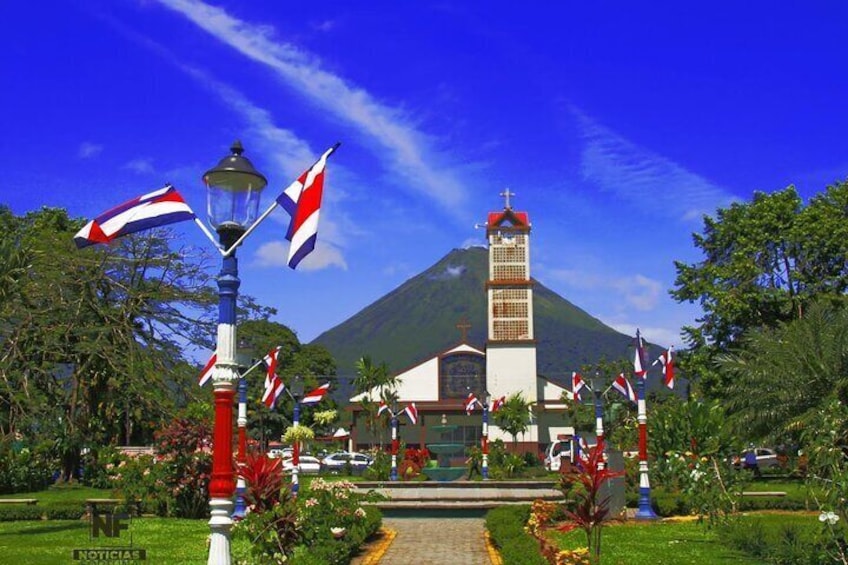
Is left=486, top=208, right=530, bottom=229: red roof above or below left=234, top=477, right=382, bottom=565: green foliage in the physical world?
above

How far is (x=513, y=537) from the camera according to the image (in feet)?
44.3

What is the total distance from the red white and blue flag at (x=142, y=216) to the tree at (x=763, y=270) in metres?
29.1

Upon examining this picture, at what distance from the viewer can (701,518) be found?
1455 centimetres

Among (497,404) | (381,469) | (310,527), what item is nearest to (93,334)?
(381,469)

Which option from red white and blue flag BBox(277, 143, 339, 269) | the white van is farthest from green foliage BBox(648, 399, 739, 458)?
red white and blue flag BBox(277, 143, 339, 269)

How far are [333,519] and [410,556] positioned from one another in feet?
4.37

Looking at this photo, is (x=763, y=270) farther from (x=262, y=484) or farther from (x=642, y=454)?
(x=262, y=484)

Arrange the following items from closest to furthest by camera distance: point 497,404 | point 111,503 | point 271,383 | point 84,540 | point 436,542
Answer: point 84,540 → point 436,542 → point 271,383 → point 111,503 → point 497,404

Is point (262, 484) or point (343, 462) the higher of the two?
point (262, 484)

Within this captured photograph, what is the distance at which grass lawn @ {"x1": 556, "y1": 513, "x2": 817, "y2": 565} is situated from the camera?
12.8 meters

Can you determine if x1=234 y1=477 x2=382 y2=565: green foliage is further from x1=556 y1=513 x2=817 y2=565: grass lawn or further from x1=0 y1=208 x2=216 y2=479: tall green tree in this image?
x1=0 y1=208 x2=216 y2=479: tall green tree

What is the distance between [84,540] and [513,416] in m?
43.4

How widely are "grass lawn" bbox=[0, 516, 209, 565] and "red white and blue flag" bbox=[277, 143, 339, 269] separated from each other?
631 centimetres

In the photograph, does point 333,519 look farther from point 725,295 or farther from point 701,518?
point 725,295
